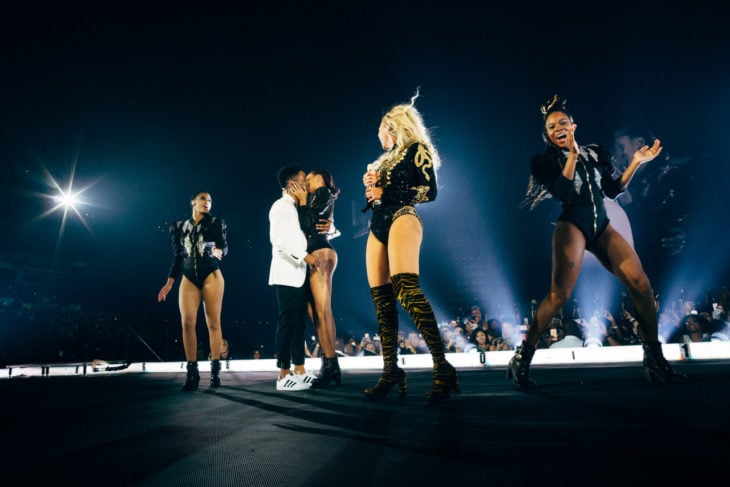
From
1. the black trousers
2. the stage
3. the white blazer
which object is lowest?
the stage

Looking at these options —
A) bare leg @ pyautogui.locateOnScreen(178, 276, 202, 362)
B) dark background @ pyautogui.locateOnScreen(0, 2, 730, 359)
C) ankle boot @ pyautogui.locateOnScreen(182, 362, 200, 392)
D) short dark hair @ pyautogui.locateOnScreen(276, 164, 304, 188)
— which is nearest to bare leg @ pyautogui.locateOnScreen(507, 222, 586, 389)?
short dark hair @ pyautogui.locateOnScreen(276, 164, 304, 188)

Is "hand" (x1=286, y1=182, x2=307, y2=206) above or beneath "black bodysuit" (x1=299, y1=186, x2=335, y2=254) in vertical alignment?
above

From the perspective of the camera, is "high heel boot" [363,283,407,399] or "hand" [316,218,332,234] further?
"hand" [316,218,332,234]

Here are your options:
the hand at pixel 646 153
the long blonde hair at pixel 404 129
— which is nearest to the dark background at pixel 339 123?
the hand at pixel 646 153

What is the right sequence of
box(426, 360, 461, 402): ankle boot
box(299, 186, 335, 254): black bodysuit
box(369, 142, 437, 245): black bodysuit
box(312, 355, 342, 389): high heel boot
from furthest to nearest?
box(299, 186, 335, 254): black bodysuit, box(312, 355, 342, 389): high heel boot, box(369, 142, 437, 245): black bodysuit, box(426, 360, 461, 402): ankle boot

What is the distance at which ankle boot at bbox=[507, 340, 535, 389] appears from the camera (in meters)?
2.67

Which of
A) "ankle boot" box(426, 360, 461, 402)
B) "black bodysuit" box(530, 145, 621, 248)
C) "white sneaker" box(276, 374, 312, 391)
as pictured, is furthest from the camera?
"white sneaker" box(276, 374, 312, 391)

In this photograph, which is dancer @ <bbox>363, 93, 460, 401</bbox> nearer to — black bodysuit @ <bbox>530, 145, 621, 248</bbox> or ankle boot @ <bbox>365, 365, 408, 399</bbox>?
ankle boot @ <bbox>365, 365, 408, 399</bbox>

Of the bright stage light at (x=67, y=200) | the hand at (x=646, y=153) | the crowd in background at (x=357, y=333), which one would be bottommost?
the crowd in background at (x=357, y=333)

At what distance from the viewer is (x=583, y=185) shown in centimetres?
284

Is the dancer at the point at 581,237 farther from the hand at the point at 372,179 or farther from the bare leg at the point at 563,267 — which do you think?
the hand at the point at 372,179

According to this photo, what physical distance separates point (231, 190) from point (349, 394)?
12.5 meters

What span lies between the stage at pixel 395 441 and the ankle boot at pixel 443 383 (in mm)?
66

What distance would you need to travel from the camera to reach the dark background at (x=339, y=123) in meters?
9.06
